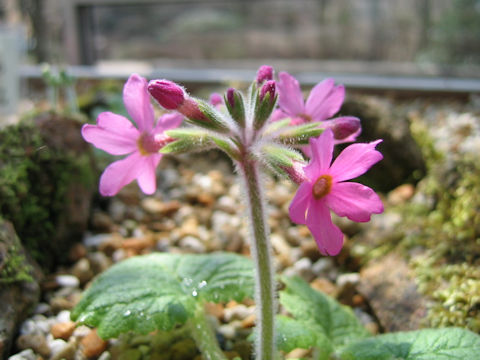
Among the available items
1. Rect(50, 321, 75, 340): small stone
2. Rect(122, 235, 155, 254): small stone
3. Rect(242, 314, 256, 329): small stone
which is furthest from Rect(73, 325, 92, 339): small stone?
Rect(122, 235, 155, 254): small stone

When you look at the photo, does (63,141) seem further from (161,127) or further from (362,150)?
(362,150)

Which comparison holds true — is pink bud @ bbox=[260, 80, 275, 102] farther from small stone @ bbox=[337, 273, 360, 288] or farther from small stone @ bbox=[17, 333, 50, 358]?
small stone @ bbox=[337, 273, 360, 288]

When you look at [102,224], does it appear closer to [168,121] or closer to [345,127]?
[168,121]

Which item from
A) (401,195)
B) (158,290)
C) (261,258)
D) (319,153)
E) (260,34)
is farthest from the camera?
(260,34)

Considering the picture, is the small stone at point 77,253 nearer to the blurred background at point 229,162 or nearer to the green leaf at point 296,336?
the blurred background at point 229,162

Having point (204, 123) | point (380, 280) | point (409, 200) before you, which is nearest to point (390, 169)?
point (409, 200)

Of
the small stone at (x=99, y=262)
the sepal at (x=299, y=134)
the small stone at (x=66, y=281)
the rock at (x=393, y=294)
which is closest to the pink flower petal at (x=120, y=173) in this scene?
the sepal at (x=299, y=134)

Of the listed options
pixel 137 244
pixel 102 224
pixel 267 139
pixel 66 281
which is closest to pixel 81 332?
pixel 66 281
